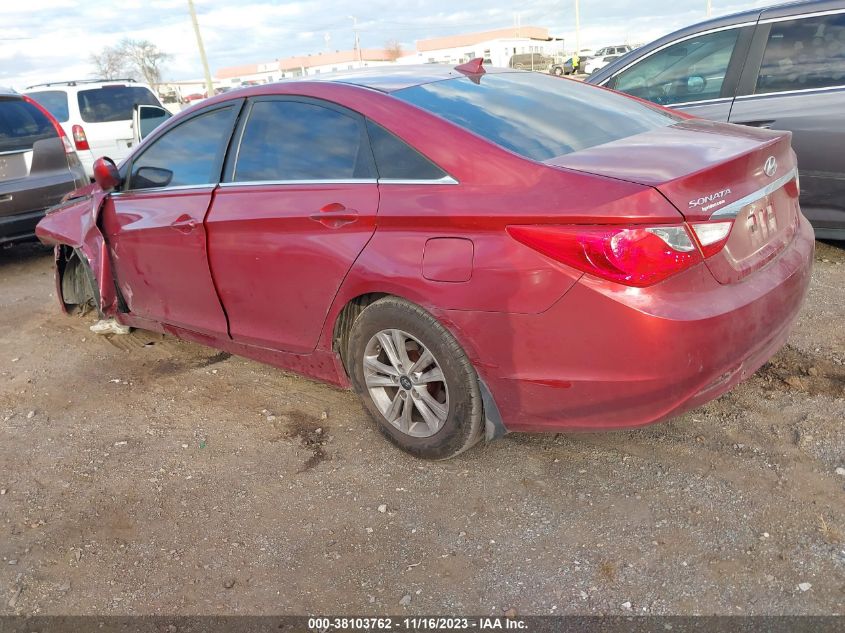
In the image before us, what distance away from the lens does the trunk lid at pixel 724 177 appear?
2.32 metres

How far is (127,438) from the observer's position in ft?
11.3

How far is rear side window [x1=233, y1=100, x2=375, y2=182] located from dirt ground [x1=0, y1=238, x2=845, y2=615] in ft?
4.04

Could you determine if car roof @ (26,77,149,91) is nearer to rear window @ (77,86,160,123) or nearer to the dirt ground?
rear window @ (77,86,160,123)

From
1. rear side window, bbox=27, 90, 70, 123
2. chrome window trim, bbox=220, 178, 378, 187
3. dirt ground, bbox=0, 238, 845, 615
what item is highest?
rear side window, bbox=27, 90, 70, 123

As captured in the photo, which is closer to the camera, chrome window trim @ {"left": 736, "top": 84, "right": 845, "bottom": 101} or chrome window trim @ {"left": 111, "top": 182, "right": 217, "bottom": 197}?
chrome window trim @ {"left": 111, "top": 182, "right": 217, "bottom": 197}

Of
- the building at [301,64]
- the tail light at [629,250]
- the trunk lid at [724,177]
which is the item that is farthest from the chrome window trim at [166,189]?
the building at [301,64]

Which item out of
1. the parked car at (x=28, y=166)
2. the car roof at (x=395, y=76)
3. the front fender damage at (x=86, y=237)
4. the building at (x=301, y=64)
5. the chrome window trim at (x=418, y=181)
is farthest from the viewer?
the building at (x=301, y=64)

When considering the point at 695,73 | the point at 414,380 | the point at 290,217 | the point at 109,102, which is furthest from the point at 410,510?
the point at 109,102

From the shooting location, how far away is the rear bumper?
89.4 inches

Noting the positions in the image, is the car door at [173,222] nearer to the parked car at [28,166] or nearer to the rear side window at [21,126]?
the parked car at [28,166]

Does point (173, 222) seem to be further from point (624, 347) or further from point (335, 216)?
point (624, 347)

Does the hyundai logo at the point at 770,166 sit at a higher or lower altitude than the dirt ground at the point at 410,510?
higher

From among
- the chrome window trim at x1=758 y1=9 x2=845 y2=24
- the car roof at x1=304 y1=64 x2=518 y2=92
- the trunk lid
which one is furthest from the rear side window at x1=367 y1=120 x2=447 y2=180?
the chrome window trim at x1=758 y1=9 x2=845 y2=24

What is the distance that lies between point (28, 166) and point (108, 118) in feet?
16.3
